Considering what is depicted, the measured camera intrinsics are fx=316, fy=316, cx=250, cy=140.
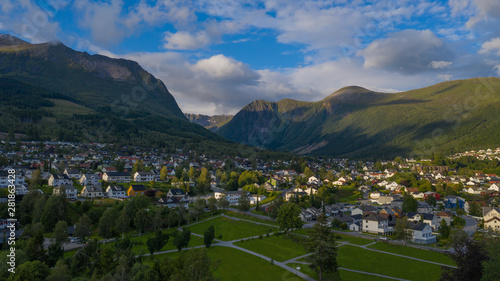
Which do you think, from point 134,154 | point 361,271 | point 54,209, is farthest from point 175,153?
Answer: point 361,271

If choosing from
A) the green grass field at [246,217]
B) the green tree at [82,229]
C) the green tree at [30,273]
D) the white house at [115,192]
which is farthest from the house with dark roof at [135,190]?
the green tree at [30,273]

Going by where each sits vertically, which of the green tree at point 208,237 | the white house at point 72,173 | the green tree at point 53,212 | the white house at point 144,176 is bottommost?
the green tree at point 208,237

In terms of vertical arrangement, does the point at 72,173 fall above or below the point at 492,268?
above

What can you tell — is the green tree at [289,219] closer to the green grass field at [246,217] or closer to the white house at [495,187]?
the green grass field at [246,217]

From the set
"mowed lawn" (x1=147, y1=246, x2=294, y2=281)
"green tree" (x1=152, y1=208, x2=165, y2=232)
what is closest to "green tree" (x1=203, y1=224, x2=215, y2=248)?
"mowed lawn" (x1=147, y1=246, x2=294, y2=281)

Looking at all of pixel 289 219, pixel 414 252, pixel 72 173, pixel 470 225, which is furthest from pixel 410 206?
pixel 72 173

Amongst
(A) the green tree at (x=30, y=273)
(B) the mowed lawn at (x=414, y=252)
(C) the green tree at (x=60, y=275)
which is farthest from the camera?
(B) the mowed lawn at (x=414, y=252)

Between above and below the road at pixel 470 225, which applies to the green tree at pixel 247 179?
above

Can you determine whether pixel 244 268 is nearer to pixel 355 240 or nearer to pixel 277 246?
pixel 277 246
